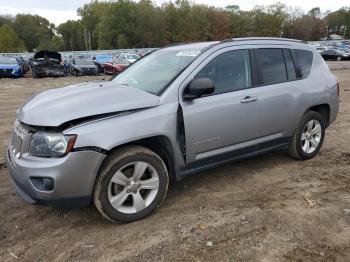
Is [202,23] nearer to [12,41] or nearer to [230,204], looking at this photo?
[12,41]

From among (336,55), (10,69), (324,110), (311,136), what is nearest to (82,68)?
(10,69)

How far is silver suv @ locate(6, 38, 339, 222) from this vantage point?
11.5ft

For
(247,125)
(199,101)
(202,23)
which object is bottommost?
(247,125)

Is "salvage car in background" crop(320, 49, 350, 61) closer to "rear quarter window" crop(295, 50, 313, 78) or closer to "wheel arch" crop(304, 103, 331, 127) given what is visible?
"wheel arch" crop(304, 103, 331, 127)

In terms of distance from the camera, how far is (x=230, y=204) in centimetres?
428

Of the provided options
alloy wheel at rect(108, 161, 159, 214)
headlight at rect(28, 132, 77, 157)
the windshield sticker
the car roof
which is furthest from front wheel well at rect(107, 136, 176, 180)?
the car roof

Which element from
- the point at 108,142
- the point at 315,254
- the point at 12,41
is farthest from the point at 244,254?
the point at 12,41

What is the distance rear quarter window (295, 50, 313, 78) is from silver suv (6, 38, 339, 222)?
3 centimetres

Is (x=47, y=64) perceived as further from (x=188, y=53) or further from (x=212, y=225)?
(x=212, y=225)

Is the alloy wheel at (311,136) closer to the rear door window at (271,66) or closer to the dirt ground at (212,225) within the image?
the dirt ground at (212,225)

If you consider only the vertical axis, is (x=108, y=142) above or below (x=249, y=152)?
above

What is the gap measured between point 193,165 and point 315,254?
5.03 ft

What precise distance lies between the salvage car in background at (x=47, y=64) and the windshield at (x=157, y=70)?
21.1 m

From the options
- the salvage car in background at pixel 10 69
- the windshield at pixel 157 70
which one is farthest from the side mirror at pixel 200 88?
the salvage car in background at pixel 10 69
